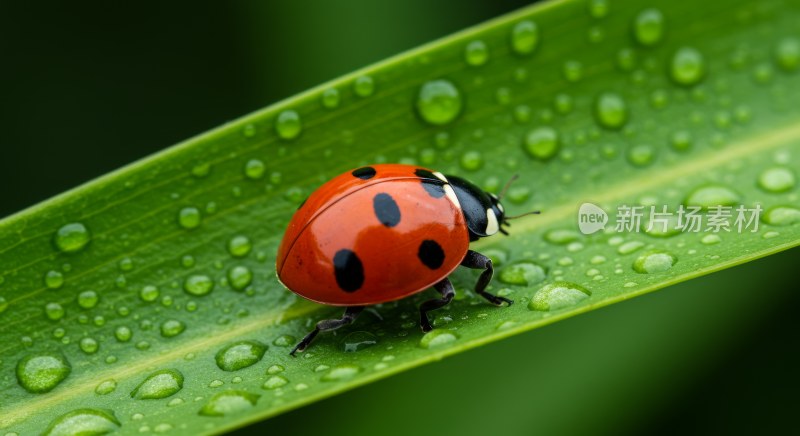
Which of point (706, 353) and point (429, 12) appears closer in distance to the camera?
point (706, 353)

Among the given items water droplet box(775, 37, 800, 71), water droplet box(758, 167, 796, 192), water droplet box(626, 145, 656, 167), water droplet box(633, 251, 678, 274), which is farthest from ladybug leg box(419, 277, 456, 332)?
water droplet box(775, 37, 800, 71)

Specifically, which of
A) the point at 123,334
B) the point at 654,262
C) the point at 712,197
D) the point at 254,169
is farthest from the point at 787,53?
the point at 123,334

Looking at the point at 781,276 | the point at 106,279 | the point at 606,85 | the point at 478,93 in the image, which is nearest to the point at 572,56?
the point at 606,85

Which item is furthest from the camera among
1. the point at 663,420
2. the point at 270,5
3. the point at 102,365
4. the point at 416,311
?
the point at 270,5

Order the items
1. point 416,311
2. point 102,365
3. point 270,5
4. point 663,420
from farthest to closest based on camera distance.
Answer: point 270,5 < point 663,420 < point 416,311 < point 102,365

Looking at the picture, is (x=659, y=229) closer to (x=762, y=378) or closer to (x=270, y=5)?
(x=762, y=378)

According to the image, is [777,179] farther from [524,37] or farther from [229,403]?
[229,403]
